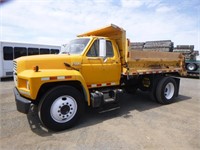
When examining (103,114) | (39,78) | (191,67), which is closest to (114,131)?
(103,114)

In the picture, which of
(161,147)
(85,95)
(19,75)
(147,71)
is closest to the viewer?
(161,147)

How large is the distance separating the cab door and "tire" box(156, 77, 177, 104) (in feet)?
6.11

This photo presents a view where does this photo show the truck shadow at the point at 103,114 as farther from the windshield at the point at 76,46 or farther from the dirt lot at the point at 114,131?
the windshield at the point at 76,46

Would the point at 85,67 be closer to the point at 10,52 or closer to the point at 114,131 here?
the point at 114,131

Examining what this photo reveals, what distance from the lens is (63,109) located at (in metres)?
3.97

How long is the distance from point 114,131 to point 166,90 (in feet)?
11.8

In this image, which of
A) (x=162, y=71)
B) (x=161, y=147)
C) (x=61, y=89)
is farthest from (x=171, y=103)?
(x=61, y=89)

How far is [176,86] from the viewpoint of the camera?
667 centimetres

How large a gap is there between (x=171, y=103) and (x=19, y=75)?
532cm

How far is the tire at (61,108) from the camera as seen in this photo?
3740 mm

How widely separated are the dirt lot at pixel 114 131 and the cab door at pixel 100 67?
3.37 ft

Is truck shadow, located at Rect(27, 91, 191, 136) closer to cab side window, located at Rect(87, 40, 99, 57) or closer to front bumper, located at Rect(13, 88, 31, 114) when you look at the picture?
front bumper, located at Rect(13, 88, 31, 114)

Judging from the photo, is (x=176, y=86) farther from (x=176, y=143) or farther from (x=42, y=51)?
(x=42, y=51)

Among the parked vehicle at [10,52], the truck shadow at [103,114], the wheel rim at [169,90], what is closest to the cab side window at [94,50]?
the truck shadow at [103,114]
